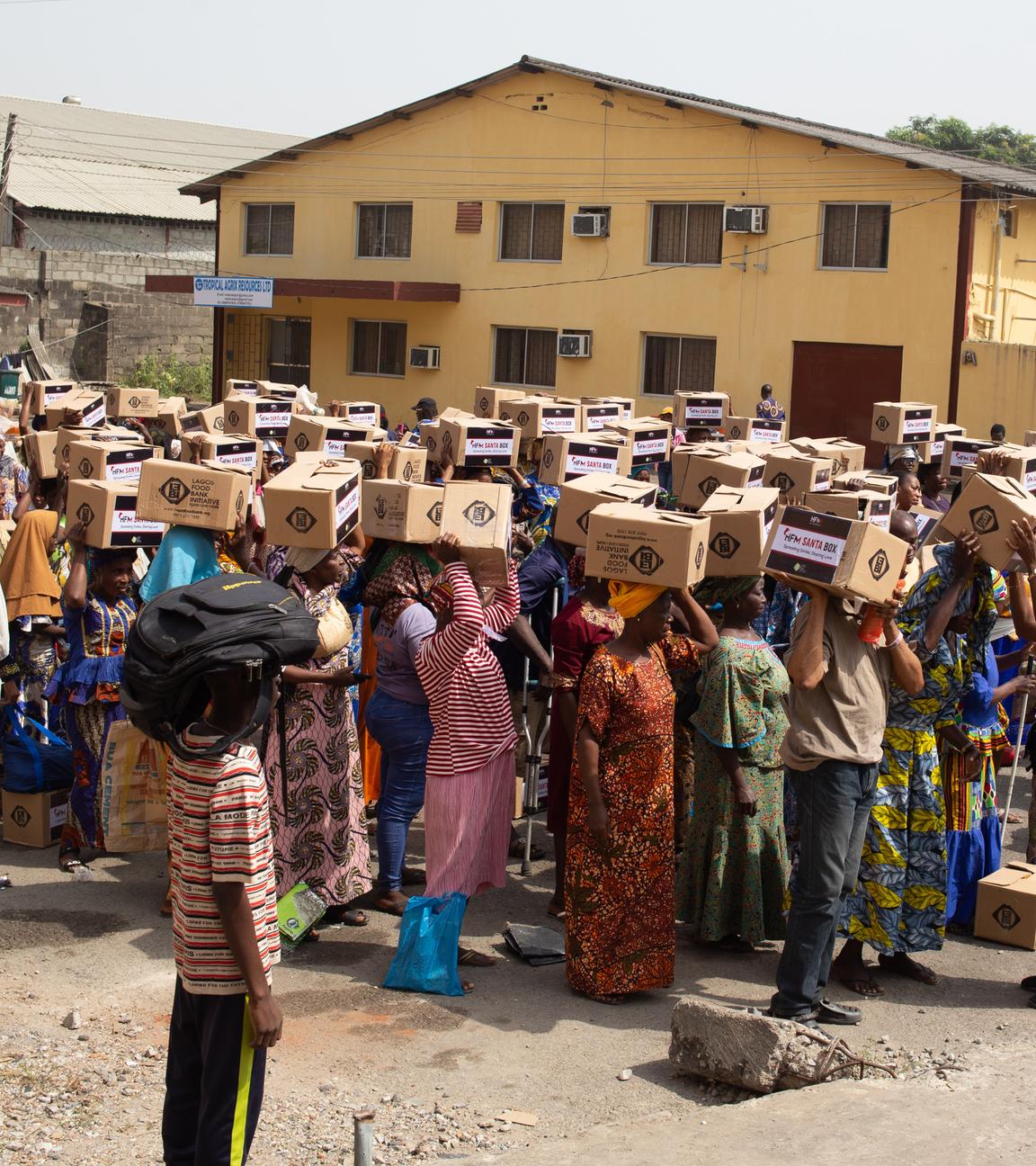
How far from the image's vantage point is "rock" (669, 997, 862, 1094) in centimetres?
487

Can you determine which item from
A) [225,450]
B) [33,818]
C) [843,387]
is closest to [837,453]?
[225,450]

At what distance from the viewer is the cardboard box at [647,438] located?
10.6m

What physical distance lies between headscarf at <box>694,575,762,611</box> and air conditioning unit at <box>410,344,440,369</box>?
908 inches

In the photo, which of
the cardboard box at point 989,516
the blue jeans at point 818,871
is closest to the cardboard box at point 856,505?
the cardboard box at point 989,516

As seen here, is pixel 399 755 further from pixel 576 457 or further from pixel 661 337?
pixel 661 337

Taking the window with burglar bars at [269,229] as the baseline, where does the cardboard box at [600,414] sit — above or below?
below

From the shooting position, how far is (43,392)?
1173 cm

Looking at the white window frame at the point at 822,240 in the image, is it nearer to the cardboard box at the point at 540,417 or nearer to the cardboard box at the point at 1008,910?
the cardboard box at the point at 540,417

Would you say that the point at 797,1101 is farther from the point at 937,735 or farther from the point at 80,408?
the point at 80,408

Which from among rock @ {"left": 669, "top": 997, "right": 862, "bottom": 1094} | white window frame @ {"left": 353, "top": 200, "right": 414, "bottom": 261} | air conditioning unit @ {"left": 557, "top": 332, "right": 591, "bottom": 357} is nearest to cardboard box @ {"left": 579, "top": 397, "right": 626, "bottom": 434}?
rock @ {"left": 669, "top": 997, "right": 862, "bottom": 1094}

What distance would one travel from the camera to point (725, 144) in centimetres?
2498

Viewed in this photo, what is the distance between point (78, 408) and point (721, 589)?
629 centimetres

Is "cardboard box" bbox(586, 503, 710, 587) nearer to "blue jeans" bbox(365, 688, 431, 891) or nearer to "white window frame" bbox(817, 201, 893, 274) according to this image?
"blue jeans" bbox(365, 688, 431, 891)

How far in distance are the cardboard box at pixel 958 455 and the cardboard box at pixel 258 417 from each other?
15.8ft
